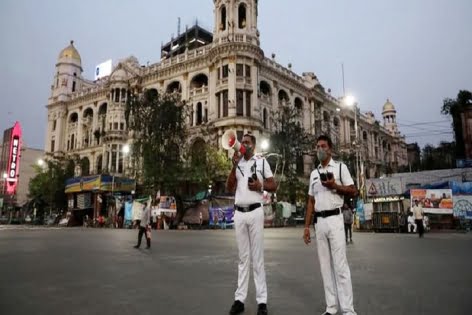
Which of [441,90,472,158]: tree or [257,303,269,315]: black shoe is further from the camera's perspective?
[441,90,472,158]: tree

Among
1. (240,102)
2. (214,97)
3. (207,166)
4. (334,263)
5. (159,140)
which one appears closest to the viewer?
(334,263)

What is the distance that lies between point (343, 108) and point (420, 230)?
143 ft

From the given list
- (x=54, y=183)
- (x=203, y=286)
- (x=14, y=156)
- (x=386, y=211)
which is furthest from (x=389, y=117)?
Answer: (x=203, y=286)

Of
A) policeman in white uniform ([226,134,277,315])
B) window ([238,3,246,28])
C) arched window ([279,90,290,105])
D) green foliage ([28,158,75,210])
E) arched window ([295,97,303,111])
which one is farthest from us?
arched window ([295,97,303,111])

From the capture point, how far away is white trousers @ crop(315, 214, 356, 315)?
3.85 m

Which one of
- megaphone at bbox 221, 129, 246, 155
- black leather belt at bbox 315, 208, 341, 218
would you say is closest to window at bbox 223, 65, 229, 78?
megaphone at bbox 221, 129, 246, 155

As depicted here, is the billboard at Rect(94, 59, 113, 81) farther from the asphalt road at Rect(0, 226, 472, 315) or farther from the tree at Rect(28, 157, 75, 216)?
the asphalt road at Rect(0, 226, 472, 315)

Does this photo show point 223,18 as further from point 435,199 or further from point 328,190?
point 328,190

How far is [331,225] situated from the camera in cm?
398

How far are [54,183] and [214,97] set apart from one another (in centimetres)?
2510

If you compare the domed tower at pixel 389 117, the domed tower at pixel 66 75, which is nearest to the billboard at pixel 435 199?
the domed tower at pixel 66 75

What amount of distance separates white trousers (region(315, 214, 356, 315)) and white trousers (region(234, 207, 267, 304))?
70 centimetres

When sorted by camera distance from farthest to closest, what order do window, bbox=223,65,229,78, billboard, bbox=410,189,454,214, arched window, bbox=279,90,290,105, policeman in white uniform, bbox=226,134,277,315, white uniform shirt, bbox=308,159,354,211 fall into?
1. arched window, bbox=279,90,290,105
2. window, bbox=223,65,229,78
3. billboard, bbox=410,189,454,214
4. policeman in white uniform, bbox=226,134,277,315
5. white uniform shirt, bbox=308,159,354,211

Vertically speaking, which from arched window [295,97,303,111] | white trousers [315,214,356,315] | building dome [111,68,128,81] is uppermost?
building dome [111,68,128,81]
